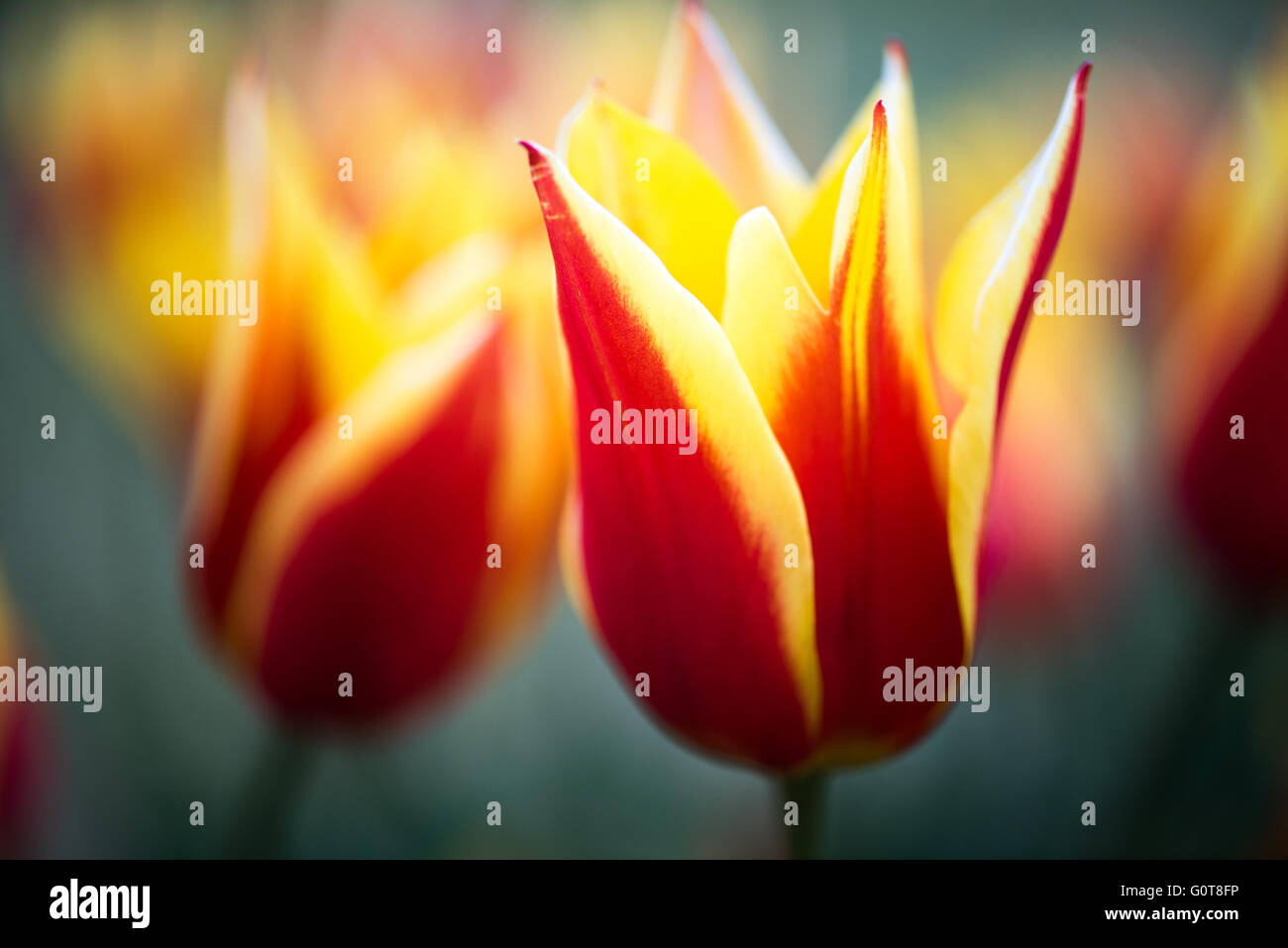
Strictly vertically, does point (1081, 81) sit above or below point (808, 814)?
above

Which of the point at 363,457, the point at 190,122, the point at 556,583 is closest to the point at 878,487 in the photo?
the point at 363,457

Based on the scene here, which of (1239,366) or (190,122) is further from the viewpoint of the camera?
(190,122)

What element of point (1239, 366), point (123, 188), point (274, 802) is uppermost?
point (123, 188)

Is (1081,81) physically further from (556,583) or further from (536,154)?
(556,583)

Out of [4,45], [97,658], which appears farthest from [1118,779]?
[4,45]
